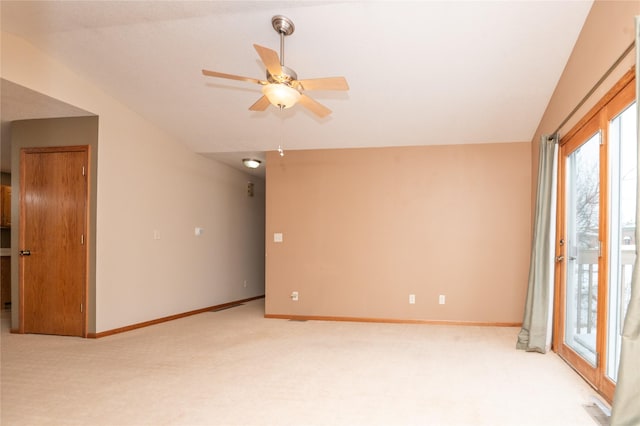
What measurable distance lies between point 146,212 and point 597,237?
196 inches

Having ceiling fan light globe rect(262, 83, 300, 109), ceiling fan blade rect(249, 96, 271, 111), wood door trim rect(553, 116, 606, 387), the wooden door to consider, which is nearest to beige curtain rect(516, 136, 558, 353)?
wood door trim rect(553, 116, 606, 387)

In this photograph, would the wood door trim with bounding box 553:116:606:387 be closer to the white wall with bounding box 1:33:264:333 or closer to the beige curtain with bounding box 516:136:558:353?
the beige curtain with bounding box 516:136:558:353

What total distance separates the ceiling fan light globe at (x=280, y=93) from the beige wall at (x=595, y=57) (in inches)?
84.3

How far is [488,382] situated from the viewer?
3230 mm

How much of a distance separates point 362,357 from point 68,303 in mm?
3436

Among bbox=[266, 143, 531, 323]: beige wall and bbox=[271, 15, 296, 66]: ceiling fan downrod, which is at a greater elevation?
bbox=[271, 15, 296, 66]: ceiling fan downrod

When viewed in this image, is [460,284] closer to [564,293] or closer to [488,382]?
[564,293]

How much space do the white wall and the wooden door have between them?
23 centimetres

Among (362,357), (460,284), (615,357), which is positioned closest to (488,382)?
(615,357)

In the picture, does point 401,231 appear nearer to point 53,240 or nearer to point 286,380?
point 286,380

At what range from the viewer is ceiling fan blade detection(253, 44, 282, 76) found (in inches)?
102

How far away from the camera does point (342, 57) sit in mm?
3992

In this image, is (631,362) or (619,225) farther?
(619,225)

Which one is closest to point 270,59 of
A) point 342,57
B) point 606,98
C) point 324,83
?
point 324,83
